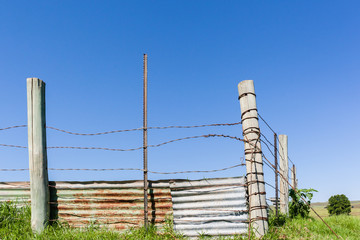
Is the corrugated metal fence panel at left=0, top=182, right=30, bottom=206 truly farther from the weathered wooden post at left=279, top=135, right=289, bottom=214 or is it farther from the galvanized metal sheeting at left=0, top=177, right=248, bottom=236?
the weathered wooden post at left=279, top=135, right=289, bottom=214

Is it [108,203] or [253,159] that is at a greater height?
[253,159]

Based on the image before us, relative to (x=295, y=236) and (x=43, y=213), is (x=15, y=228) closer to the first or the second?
(x=43, y=213)

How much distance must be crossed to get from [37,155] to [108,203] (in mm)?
1661

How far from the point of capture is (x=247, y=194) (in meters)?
5.24

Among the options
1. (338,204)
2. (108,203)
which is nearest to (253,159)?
(108,203)

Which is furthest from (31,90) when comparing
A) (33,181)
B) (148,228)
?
(148,228)

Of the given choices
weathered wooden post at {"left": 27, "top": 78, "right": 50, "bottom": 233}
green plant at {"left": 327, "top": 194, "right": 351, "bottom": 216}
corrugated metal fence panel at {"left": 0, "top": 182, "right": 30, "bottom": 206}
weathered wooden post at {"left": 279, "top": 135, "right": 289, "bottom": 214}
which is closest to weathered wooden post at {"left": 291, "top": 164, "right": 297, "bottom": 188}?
weathered wooden post at {"left": 279, "top": 135, "right": 289, "bottom": 214}

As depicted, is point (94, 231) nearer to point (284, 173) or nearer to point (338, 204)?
point (284, 173)

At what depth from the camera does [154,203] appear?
18.5ft

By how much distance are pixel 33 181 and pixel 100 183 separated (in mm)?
1269

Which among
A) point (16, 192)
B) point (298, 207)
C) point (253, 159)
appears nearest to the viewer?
point (253, 159)

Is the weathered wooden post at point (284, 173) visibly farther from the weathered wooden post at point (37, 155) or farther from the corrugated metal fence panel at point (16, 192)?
the corrugated metal fence panel at point (16, 192)

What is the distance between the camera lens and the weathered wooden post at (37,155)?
5.74 metres

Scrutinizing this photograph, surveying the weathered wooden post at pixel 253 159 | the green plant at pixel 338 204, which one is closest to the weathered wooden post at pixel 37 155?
the weathered wooden post at pixel 253 159
